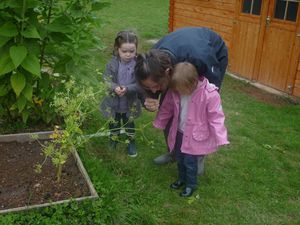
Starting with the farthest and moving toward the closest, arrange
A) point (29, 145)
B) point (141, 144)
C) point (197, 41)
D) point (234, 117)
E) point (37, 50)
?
point (234, 117) → point (141, 144) → point (29, 145) → point (37, 50) → point (197, 41)

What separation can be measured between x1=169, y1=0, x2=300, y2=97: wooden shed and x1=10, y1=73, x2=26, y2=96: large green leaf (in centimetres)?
463

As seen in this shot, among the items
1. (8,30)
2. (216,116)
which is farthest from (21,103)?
(216,116)

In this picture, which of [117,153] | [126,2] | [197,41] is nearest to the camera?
[197,41]

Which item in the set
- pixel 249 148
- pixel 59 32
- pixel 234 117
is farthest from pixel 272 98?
pixel 59 32

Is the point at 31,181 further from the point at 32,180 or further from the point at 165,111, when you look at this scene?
the point at 165,111

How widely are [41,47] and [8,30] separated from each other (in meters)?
0.53

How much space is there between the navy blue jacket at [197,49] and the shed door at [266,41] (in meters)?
3.49

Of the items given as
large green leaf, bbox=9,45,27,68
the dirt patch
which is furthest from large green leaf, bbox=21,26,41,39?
the dirt patch

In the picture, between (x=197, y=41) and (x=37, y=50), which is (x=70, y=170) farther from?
(x=197, y=41)

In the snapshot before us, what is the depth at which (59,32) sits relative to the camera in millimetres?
3906

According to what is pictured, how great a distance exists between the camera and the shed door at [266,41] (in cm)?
686

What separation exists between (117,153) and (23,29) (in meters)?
1.63

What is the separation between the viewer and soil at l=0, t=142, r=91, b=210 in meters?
3.28

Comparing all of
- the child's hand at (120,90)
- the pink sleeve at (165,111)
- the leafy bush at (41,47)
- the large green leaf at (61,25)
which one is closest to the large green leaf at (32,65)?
the leafy bush at (41,47)
